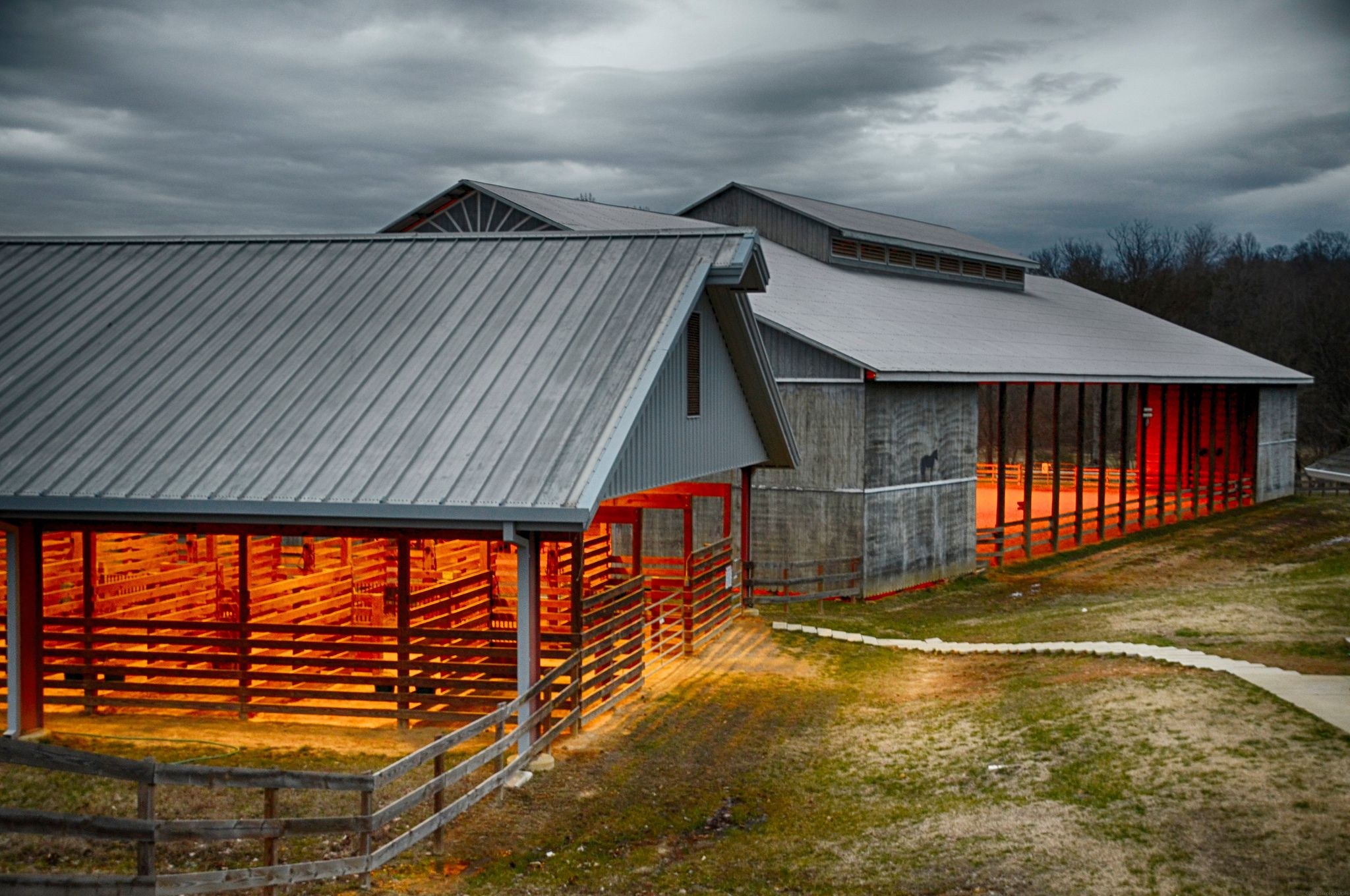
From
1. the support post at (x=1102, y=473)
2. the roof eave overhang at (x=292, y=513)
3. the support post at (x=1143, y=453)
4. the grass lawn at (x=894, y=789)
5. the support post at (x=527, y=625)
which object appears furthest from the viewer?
the support post at (x=1143, y=453)

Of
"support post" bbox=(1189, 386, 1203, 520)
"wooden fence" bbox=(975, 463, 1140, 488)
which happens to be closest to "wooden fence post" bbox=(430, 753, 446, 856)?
"support post" bbox=(1189, 386, 1203, 520)

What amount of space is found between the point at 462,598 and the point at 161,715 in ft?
12.3

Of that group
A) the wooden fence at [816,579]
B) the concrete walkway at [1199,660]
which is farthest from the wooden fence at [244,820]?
the wooden fence at [816,579]

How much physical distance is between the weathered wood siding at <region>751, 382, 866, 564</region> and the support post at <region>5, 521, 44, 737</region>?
15303mm

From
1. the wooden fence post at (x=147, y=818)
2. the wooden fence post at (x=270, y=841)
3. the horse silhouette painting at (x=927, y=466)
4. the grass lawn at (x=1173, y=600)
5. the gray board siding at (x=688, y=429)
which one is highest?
the gray board siding at (x=688, y=429)

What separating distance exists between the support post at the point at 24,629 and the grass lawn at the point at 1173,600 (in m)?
13.1

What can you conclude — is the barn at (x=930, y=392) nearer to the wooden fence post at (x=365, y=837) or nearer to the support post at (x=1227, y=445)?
the support post at (x=1227, y=445)

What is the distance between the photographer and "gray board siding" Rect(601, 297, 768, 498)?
14727 mm

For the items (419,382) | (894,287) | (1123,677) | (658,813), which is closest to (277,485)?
(419,382)

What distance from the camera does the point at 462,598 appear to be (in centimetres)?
1559

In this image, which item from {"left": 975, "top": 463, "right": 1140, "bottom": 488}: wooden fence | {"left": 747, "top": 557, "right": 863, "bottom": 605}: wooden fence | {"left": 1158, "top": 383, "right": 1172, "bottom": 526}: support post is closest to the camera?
{"left": 747, "top": 557, "right": 863, "bottom": 605}: wooden fence

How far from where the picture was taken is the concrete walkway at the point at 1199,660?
44.5 feet

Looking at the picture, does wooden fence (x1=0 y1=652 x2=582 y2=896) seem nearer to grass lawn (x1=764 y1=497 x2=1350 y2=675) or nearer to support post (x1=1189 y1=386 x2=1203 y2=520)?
grass lawn (x1=764 y1=497 x2=1350 y2=675)

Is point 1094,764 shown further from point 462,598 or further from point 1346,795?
point 462,598
